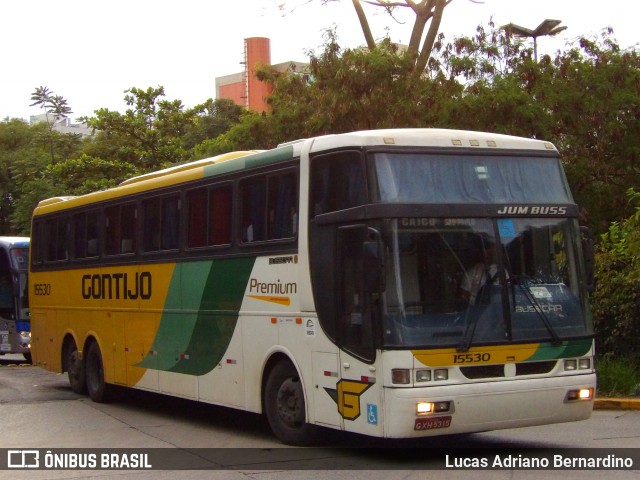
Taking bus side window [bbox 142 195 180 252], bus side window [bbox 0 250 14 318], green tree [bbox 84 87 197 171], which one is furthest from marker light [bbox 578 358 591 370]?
green tree [bbox 84 87 197 171]

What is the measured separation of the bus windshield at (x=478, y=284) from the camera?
986 cm

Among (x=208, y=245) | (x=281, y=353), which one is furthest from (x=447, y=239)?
(x=208, y=245)

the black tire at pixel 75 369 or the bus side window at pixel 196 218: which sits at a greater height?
the bus side window at pixel 196 218

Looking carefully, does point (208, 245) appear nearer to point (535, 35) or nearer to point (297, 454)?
point (297, 454)

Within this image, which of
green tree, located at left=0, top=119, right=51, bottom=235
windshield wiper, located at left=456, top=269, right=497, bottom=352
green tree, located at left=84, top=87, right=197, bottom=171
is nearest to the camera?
windshield wiper, located at left=456, top=269, right=497, bottom=352

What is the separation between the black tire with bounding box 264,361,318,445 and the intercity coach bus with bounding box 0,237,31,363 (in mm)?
18173

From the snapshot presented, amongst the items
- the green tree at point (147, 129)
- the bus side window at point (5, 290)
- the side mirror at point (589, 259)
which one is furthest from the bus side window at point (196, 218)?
the green tree at point (147, 129)

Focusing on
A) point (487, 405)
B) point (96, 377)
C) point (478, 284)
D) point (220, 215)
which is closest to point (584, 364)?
point (487, 405)

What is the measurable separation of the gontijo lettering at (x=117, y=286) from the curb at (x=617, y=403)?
6.53m

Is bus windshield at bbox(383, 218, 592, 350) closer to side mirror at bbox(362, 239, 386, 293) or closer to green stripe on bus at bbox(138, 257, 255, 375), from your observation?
side mirror at bbox(362, 239, 386, 293)

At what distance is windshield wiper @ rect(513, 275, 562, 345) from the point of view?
10.3 meters

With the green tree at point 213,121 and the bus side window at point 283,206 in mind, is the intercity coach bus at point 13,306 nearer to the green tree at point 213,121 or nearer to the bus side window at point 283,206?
the bus side window at point 283,206

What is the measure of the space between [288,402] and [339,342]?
1.46 meters

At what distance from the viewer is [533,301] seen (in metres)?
10.3
